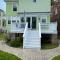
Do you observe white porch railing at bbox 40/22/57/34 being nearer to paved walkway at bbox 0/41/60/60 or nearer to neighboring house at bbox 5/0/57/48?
neighboring house at bbox 5/0/57/48

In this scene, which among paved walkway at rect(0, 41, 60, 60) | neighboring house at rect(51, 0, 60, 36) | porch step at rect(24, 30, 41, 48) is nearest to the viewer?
paved walkway at rect(0, 41, 60, 60)

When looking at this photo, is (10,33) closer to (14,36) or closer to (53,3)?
(14,36)

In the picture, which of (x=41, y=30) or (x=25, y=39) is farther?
(x=41, y=30)

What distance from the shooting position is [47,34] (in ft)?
126

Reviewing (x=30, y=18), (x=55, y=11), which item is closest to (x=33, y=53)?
(x=30, y=18)

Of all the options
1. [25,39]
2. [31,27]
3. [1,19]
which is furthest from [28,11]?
[1,19]

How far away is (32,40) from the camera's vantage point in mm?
34094

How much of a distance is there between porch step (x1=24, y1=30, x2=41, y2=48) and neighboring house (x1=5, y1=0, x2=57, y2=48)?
1.50 meters

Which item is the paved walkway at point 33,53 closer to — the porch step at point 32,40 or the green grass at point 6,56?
the green grass at point 6,56

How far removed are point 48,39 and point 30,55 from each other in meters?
9.83

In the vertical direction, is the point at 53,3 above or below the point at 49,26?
above

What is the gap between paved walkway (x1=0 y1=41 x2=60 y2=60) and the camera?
27886mm


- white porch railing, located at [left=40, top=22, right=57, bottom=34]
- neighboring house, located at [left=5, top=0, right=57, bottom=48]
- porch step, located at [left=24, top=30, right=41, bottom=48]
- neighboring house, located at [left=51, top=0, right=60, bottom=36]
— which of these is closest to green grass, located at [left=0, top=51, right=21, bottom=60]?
porch step, located at [left=24, top=30, right=41, bottom=48]

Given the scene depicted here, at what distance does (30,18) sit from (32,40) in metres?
7.36
